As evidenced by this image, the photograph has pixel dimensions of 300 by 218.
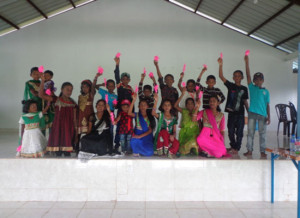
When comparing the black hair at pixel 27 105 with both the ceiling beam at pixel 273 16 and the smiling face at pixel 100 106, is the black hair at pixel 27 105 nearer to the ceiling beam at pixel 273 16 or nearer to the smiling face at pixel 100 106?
the smiling face at pixel 100 106

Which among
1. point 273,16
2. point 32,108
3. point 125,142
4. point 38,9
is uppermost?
point 38,9

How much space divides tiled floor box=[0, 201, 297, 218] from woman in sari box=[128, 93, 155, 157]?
0.65 metres

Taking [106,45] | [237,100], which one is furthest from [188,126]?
[106,45]

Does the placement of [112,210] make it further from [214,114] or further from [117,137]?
[214,114]

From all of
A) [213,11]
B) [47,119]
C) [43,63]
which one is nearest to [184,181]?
[47,119]

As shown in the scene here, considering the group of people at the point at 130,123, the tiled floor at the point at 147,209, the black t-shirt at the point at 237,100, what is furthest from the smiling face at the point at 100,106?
the black t-shirt at the point at 237,100

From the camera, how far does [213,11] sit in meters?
6.85

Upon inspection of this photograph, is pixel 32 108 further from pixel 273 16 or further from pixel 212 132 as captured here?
pixel 273 16

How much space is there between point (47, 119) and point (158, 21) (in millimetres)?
5085

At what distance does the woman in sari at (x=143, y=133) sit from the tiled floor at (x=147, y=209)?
65cm

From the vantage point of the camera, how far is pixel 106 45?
23.5ft

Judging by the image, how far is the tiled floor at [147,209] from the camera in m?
2.32

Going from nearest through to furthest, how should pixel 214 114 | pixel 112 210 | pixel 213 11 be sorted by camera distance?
1. pixel 112 210
2. pixel 214 114
3. pixel 213 11

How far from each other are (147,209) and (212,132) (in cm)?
121
